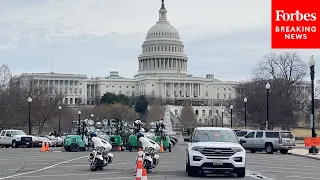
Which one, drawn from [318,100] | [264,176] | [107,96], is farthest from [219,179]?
[107,96]

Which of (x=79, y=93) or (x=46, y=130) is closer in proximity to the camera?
(x=46, y=130)

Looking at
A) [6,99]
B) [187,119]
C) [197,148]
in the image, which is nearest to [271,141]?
[197,148]

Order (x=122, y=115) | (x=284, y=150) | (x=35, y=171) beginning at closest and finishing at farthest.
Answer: (x=35, y=171) < (x=284, y=150) < (x=122, y=115)

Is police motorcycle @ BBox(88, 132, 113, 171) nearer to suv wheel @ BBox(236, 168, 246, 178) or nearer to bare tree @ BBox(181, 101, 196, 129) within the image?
suv wheel @ BBox(236, 168, 246, 178)

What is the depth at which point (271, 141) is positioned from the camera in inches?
1665

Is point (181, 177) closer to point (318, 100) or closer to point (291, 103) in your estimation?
point (291, 103)

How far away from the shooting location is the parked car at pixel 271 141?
41531 millimetres

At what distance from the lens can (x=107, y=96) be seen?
559ft

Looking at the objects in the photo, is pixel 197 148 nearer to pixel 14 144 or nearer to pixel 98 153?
pixel 98 153

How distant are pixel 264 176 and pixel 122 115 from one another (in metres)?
104

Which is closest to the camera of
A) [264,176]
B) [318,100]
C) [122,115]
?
[264,176]

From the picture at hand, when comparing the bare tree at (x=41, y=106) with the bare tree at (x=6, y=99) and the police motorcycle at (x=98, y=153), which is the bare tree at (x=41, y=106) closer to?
the bare tree at (x=6, y=99)

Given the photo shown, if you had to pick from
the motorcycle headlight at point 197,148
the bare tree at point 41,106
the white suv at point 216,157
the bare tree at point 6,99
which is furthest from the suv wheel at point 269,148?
the bare tree at point 41,106

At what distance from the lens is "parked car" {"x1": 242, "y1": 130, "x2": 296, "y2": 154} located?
136ft
